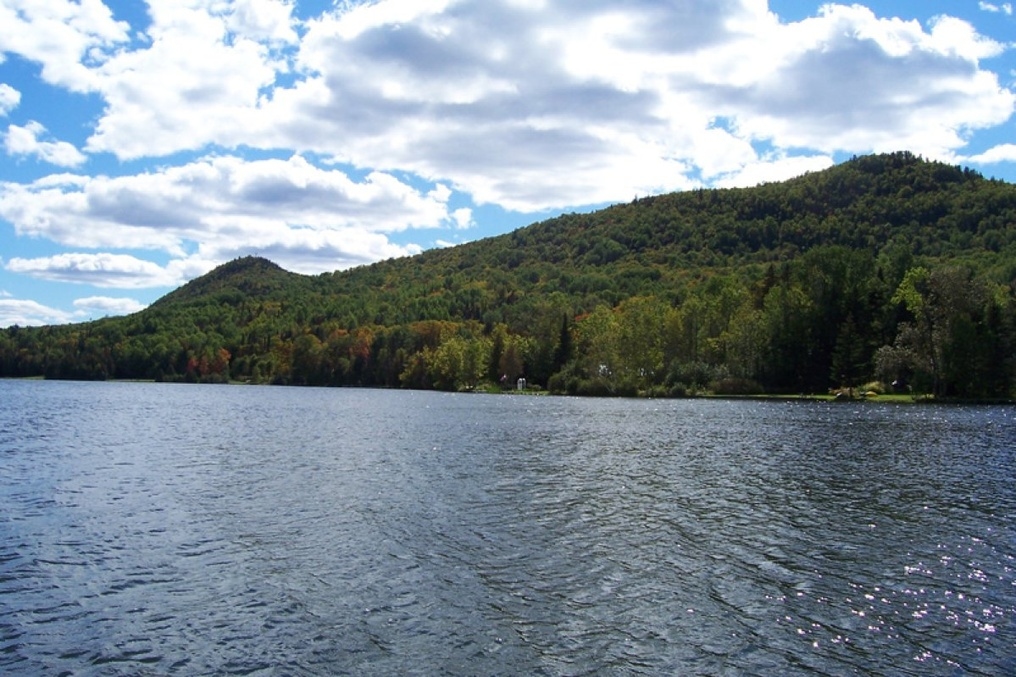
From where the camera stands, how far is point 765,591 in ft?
62.9

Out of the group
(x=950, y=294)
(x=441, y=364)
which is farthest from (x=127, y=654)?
(x=441, y=364)

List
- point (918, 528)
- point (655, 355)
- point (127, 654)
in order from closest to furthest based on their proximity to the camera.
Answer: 1. point (127, 654)
2. point (918, 528)
3. point (655, 355)

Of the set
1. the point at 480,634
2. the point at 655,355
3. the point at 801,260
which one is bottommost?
the point at 480,634

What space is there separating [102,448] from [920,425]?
213 ft

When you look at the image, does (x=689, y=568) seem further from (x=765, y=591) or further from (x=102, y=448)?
(x=102, y=448)

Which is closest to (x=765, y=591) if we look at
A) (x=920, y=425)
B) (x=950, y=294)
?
(x=920, y=425)

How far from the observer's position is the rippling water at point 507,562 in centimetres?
1533

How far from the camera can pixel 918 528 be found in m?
26.1

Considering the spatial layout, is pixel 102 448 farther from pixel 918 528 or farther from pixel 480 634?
pixel 918 528

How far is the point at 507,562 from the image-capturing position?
71.2 feet

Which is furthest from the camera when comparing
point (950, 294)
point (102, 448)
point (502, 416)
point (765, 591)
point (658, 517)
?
point (950, 294)

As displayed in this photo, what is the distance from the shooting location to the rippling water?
15328mm

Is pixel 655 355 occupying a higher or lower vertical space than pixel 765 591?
higher

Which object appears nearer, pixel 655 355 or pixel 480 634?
pixel 480 634
